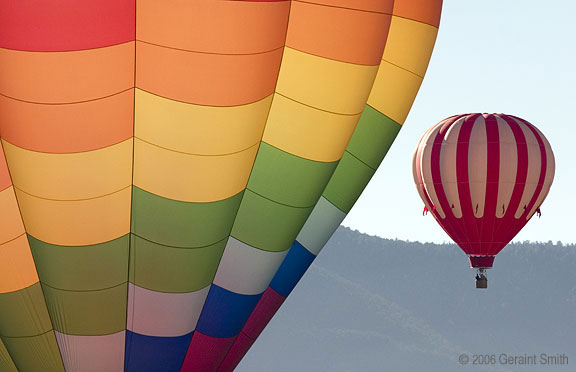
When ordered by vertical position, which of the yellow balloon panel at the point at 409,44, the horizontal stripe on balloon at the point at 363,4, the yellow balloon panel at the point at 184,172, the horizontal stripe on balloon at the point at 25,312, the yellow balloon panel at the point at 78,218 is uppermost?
the yellow balloon panel at the point at 409,44

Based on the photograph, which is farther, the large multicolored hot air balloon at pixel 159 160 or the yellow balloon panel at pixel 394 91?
the yellow balloon panel at pixel 394 91

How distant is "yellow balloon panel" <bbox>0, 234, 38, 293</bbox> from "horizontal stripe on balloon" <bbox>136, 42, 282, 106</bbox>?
2.10m

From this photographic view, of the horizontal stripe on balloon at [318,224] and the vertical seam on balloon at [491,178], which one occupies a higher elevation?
the vertical seam on balloon at [491,178]

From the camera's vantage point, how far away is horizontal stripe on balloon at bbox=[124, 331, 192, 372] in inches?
477

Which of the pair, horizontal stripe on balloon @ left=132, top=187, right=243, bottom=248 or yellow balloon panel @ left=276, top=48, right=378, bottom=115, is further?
yellow balloon panel @ left=276, top=48, right=378, bottom=115

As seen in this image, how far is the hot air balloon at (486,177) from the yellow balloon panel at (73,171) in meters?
15.7

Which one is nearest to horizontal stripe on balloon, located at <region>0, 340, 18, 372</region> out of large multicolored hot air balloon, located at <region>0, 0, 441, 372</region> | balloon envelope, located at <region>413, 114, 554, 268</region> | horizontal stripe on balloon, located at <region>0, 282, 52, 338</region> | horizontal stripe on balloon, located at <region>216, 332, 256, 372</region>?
large multicolored hot air balloon, located at <region>0, 0, 441, 372</region>

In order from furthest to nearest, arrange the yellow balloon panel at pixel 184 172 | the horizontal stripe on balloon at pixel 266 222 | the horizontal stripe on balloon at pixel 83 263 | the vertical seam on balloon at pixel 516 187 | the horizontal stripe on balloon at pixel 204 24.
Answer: the vertical seam on balloon at pixel 516 187, the horizontal stripe on balloon at pixel 266 222, the horizontal stripe on balloon at pixel 83 263, the yellow balloon panel at pixel 184 172, the horizontal stripe on balloon at pixel 204 24

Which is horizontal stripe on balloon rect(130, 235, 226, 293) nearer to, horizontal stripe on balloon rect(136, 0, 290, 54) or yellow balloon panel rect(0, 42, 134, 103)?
yellow balloon panel rect(0, 42, 134, 103)

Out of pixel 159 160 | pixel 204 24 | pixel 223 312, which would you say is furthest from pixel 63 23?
pixel 223 312

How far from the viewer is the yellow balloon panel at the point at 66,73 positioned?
10.5 m

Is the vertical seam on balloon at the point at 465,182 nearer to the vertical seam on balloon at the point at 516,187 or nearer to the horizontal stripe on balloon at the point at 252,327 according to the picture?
the vertical seam on balloon at the point at 516,187

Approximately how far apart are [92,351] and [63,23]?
341 cm

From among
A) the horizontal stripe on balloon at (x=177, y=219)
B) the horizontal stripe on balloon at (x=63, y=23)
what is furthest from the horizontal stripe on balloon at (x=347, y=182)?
the horizontal stripe on balloon at (x=63, y=23)
